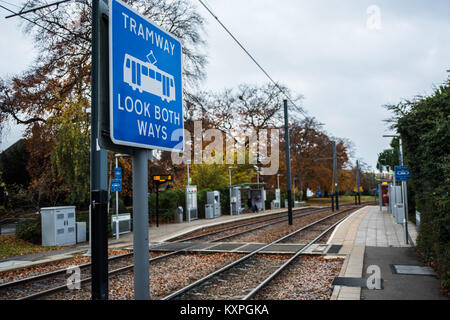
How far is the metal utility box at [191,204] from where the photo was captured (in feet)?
88.5

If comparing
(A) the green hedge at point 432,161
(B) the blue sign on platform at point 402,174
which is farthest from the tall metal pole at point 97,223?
(B) the blue sign on platform at point 402,174

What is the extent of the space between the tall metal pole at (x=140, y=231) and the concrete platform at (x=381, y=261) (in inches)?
204

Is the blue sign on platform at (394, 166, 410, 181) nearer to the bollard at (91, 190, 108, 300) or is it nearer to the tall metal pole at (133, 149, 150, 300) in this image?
the bollard at (91, 190, 108, 300)

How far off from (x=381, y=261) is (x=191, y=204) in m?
19.3

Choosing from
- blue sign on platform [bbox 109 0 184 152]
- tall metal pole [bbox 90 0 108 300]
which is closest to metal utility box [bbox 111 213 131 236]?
tall metal pole [bbox 90 0 108 300]

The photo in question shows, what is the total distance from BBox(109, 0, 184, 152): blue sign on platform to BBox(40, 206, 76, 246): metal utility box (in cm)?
1493

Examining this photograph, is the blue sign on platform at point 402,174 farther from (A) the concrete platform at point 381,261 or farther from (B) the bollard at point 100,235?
(B) the bollard at point 100,235

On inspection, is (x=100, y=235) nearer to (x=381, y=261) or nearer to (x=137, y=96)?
(x=137, y=96)

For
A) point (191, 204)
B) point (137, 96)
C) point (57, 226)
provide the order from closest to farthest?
point (137, 96), point (57, 226), point (191, 204)

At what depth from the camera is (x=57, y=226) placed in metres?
15.7

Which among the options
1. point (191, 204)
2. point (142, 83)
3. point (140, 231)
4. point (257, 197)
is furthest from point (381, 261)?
point (257, 197)

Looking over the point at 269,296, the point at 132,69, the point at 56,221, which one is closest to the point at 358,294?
the point at 269,296

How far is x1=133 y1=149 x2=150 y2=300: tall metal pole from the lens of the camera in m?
2.19

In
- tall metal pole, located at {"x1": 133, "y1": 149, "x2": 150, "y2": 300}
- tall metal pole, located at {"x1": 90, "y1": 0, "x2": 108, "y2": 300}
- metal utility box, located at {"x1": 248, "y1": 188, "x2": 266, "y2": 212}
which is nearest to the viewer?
tall metal pole, located at {"x1": 133, "y1": 149, "x2": 150, "y2": 300}
